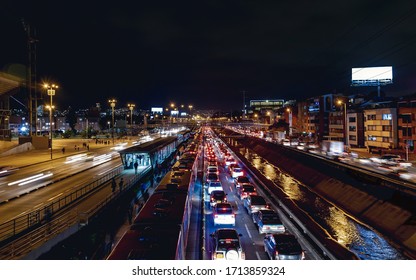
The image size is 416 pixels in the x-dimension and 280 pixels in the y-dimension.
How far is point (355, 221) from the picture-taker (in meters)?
19.8

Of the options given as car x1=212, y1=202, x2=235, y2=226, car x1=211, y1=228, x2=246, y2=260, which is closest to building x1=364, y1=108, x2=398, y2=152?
car x1=212, y1=202, x2=235, y2=226

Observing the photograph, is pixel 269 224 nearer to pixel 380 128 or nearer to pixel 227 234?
pixel 227 234

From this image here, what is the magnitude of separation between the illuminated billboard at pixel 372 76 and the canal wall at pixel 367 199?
124ft

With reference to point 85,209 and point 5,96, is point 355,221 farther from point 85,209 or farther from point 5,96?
point 5,96

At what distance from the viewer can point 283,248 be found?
12.0 meters

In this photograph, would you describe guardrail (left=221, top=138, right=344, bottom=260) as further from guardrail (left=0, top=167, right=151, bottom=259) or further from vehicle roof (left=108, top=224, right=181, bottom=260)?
guardrail (left=0, top=167, right=151, bottom=259)

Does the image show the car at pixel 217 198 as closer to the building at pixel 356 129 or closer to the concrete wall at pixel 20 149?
the concrete wall at pixel 20 149

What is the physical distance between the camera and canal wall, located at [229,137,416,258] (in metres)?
16.9

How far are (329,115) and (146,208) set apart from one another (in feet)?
197

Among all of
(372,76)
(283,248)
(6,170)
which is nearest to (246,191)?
(283,248)

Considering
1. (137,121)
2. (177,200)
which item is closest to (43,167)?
(177,200)

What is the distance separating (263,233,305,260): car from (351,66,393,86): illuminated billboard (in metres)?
62.0
